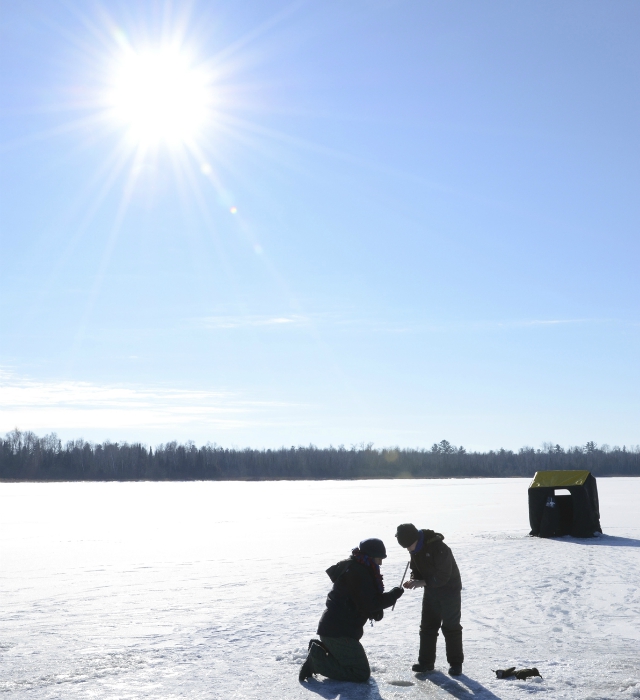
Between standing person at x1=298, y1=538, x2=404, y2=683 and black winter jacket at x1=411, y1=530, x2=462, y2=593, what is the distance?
1.64 ft

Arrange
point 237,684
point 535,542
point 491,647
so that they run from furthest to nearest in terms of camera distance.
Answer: point 535,542, point 491,647, point 237,684

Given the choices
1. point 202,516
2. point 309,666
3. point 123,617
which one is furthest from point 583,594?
point 202,516

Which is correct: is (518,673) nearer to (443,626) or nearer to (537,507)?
(443,626)

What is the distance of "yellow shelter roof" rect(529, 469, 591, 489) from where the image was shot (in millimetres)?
18594

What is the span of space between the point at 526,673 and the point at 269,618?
12.6 feet

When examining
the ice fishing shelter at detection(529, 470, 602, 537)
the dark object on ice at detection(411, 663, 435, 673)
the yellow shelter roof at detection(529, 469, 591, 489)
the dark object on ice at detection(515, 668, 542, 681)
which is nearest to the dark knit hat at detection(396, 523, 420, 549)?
the dark object on ice at detection(411, 663, 435, 673)

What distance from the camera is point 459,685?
621cm

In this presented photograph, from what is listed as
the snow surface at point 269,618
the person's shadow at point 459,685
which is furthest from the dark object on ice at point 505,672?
the person's shadow at point 459,685

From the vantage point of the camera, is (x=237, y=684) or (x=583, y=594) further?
(x=583, y=594)

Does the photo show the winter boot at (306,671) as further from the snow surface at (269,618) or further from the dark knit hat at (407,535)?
the dark knit hat at (407,535)

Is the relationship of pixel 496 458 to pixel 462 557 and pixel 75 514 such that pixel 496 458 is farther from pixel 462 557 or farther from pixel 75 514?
pixel 462 557

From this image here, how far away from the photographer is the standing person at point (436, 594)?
21.5 ft

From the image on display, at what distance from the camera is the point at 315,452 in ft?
534

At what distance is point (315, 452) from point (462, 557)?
149 metres
